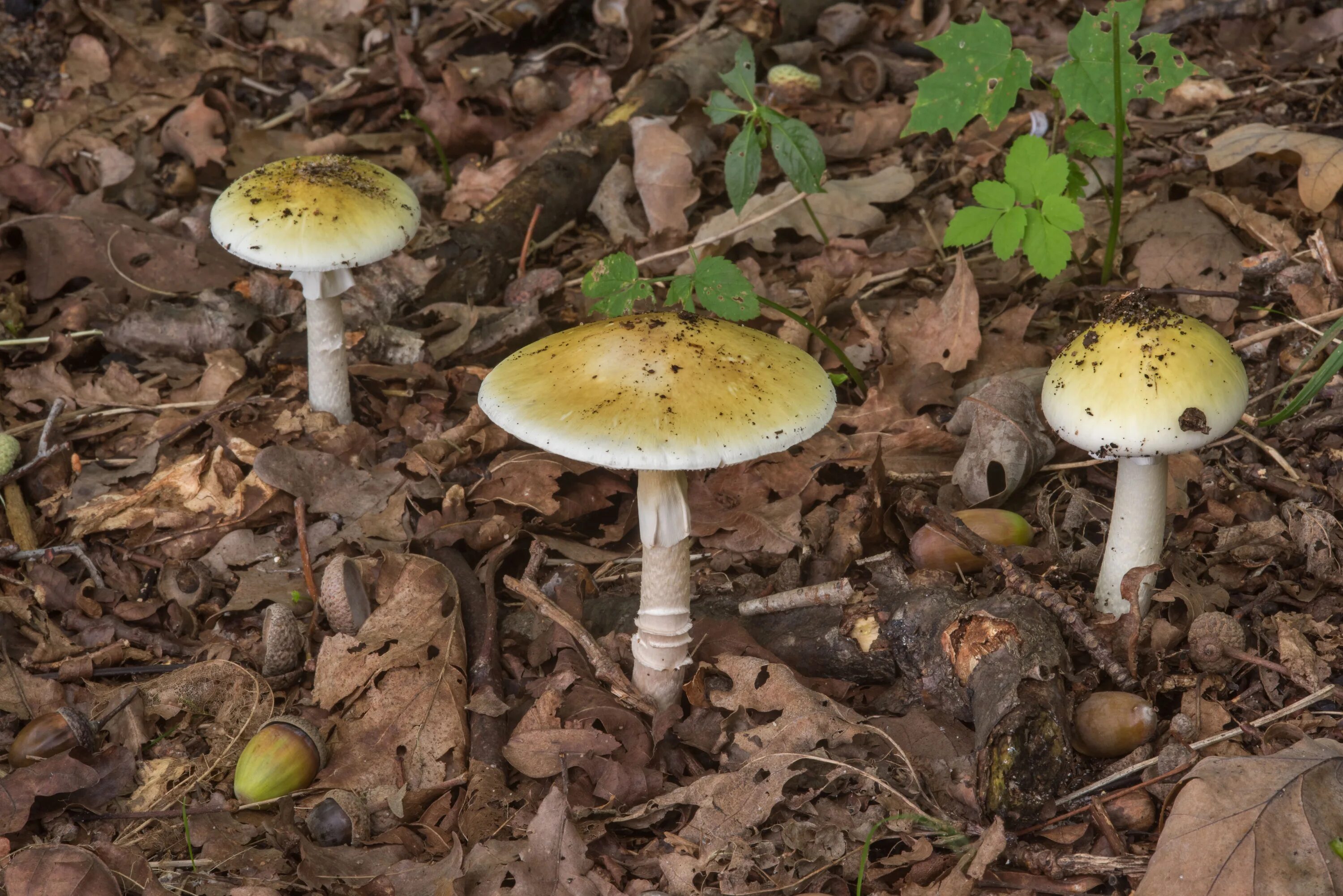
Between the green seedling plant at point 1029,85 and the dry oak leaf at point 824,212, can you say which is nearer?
the green seedling plant at point 1029,85

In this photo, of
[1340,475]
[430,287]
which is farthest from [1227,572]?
[430,287]

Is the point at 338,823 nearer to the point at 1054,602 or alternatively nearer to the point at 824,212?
the point at 1054,602

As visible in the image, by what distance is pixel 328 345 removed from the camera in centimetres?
505

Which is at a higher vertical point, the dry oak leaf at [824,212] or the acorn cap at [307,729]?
the dry oak leaf at [824,212]

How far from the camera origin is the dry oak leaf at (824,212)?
19.3 feet

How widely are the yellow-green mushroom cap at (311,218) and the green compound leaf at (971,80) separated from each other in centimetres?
225

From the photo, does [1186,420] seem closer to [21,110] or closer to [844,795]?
[844,795]

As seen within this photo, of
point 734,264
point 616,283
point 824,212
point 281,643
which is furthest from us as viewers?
point 824,212

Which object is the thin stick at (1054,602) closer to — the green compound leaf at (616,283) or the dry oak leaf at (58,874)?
the green compound leaf at (616,283)

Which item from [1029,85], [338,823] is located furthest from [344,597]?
[1029,85]

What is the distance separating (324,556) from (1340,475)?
4.06 m

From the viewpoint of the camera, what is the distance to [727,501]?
4672 millimetres

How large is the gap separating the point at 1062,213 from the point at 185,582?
3.93m

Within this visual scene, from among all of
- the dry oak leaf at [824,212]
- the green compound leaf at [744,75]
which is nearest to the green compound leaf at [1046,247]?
the green compound leaf at [744,75]
